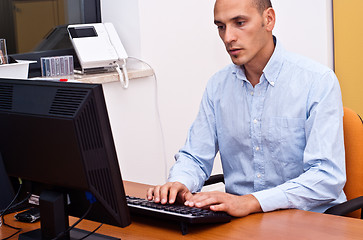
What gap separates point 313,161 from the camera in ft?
5.61

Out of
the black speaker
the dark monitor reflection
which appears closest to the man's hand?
the black speaker

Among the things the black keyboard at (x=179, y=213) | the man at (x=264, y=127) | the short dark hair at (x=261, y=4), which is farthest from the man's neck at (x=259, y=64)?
the black keyboard at (x=179, y=213)

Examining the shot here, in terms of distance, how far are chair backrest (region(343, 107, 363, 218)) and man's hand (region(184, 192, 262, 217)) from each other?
46 centimetres

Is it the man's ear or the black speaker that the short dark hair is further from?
the black speaker

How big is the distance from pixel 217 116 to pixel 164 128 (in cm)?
109

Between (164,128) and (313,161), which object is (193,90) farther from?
(313,161)

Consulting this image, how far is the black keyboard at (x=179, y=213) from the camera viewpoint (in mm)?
1399

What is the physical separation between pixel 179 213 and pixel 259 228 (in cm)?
21

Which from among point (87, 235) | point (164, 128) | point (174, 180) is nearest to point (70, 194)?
point (87, 235)

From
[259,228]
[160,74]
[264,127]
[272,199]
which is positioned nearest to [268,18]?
[264,127]

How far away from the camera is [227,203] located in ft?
4.92

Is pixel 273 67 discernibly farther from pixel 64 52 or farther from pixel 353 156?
pixel 64 52

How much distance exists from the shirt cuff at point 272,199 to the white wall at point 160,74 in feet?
4.49

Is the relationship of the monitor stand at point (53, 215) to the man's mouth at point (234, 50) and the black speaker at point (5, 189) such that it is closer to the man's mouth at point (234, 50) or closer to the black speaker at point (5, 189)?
the black speaker at point (5, 189)
